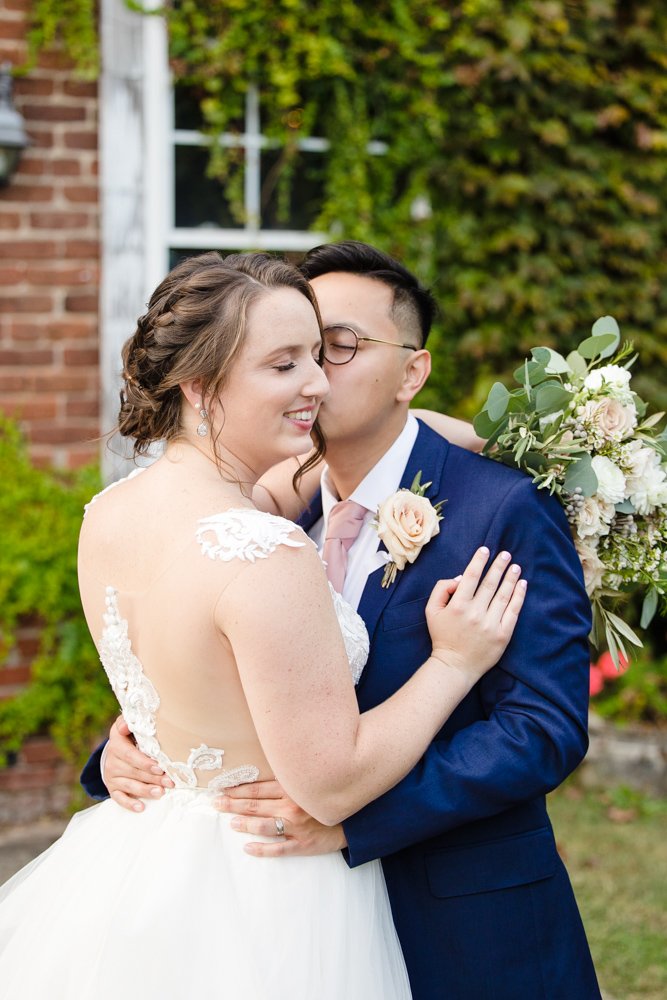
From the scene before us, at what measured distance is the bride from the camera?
1771 mm

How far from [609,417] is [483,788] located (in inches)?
34.8

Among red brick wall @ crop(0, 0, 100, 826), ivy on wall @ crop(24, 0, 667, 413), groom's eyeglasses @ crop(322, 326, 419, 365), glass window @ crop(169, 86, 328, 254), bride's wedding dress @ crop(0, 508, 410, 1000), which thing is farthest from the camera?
glass window @ crop(169, 86, 328, 254)

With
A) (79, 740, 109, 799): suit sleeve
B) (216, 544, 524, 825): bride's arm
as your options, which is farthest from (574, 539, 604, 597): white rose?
(79, 740, 109, 799): suit sleeve

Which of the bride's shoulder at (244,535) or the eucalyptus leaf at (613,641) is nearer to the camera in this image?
the bride's shoulder at (244,535)

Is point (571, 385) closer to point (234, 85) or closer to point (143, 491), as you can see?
point (143, 491)

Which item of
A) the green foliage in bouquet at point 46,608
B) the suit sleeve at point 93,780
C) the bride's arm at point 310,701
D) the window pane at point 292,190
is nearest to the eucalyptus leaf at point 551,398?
the bride's arm at point 310,701

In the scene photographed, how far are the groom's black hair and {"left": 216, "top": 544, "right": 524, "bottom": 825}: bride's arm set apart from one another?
3.24 ft

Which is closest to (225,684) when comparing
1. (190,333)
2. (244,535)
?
(244,535)

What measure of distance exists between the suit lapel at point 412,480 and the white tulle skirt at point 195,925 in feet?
1.71

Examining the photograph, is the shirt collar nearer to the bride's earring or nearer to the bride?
the bride

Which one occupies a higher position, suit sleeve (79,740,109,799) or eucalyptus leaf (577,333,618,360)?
eucalyptus leaf (577,333,618,360)

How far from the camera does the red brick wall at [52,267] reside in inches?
193

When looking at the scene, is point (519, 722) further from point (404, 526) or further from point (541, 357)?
point (541, 357)

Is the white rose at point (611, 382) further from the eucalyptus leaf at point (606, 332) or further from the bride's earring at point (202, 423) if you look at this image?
the bride's earring at point (202, 423)
